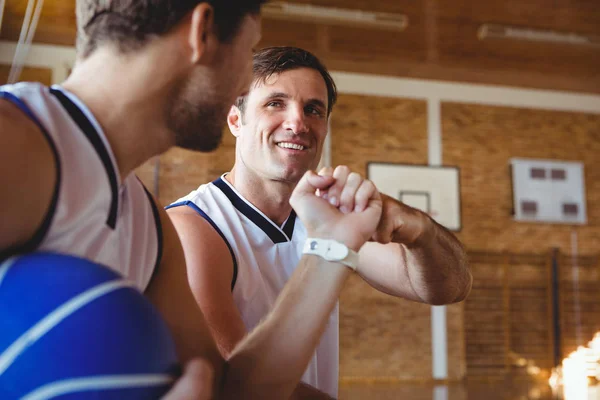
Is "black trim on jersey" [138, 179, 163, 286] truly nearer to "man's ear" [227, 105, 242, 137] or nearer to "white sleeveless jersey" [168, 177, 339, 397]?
"white sleeveless jersey" [168, 177, 339, 397]

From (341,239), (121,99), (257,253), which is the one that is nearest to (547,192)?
(257,253)

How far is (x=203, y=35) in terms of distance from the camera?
3.98 ft

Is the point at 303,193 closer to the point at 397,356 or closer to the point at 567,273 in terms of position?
the point at 397,356

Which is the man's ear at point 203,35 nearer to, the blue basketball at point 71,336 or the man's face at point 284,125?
the blue basketball at point 71,336

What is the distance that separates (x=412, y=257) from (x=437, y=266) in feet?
0.31

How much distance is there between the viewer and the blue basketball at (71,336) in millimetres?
872

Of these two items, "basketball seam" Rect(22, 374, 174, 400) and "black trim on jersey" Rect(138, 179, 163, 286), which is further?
"black trim on jersey" Rect(138, 179, 163, 286)

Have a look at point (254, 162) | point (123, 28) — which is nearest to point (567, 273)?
point (254, 162)

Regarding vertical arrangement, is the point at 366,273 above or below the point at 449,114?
below

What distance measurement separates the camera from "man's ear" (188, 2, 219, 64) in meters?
1.20

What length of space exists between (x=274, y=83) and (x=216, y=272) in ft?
2.56

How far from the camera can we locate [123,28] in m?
1.18

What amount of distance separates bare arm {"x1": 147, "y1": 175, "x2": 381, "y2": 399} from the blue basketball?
479 mm

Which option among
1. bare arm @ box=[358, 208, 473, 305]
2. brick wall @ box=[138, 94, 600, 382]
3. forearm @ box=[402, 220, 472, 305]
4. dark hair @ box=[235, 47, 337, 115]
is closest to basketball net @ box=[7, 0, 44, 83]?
brick wall @ box=[138, 94, 600, 382]
